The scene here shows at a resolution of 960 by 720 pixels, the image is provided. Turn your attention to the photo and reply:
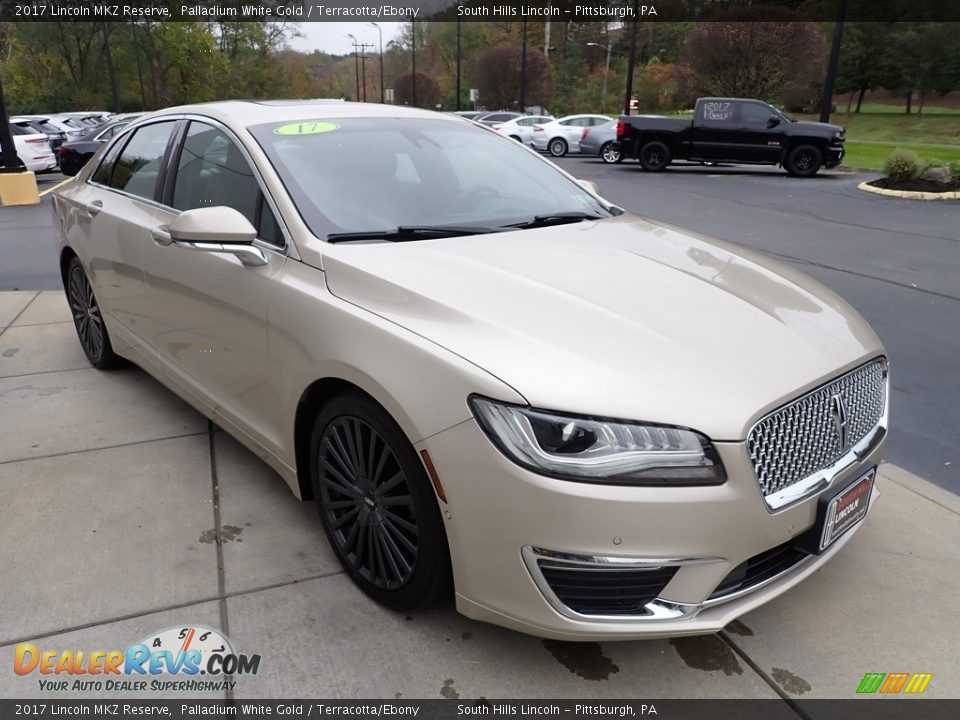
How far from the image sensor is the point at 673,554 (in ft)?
6.39

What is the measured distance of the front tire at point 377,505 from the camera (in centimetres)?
222

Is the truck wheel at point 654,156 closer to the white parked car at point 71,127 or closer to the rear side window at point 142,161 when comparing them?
the white parked car at point 71,127

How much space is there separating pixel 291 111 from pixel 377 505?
1.91m

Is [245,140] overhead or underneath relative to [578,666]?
overhead

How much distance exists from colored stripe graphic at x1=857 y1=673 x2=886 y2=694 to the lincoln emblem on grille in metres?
0.69

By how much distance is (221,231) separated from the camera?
2.69 m

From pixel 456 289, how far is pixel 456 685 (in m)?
1.19

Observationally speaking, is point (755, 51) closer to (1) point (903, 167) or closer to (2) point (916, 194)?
(1) point (903, 167)

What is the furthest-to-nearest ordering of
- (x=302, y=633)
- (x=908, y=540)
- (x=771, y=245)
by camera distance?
(x=771, y=245) < (x=908, y=540) < (x=302, y=633)

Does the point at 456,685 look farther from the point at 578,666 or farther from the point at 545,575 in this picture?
the point at 545,575

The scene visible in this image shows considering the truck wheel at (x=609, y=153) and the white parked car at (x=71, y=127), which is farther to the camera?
the truck wheel at (x=609, y=153)

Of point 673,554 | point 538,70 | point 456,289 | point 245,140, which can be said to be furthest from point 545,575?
point 538,70

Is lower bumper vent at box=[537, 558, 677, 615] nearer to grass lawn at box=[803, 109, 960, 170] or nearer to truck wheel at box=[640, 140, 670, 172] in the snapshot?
truck wheel at box=[640, 140, 670, 172]

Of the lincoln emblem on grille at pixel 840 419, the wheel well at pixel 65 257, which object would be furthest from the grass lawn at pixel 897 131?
the lincoln emblem on grille at pixel 840 419
